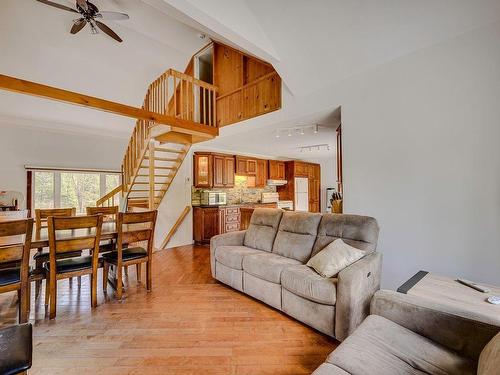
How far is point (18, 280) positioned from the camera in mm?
2094

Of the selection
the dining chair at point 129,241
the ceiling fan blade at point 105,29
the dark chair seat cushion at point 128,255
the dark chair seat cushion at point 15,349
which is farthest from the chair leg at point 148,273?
the ceiling fan blade at point 105,29

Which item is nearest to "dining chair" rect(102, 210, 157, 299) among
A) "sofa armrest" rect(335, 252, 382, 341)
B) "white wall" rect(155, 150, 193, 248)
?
"sofa armrest" rect(335, 252, 382, 341)

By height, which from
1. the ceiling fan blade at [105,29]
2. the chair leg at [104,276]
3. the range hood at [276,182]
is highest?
the ceiling fan blade at [105,29]

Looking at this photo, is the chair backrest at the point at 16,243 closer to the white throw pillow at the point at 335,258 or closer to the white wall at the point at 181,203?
the white throw pillow at the point at 335,258

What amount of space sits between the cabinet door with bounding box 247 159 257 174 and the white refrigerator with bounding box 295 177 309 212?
1.60m

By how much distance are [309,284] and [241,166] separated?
463cm

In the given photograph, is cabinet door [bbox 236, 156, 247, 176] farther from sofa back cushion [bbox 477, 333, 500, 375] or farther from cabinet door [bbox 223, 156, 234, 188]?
sofa back cushion [bbox 477, 333, 500, 375]

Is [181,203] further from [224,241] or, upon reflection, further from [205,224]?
[224,241]

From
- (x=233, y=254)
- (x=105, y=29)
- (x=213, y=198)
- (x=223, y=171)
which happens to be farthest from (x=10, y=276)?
(x=223, y=171)

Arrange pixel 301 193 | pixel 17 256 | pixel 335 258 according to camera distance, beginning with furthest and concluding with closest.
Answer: pixel 301 193 → pixel 335 258 → pixel 17 256

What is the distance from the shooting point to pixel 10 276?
6.90 feet

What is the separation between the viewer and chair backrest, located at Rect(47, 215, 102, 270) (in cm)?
226

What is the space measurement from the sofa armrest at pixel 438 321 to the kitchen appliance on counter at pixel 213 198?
448 centimetres

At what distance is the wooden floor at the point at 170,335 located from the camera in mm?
1714
